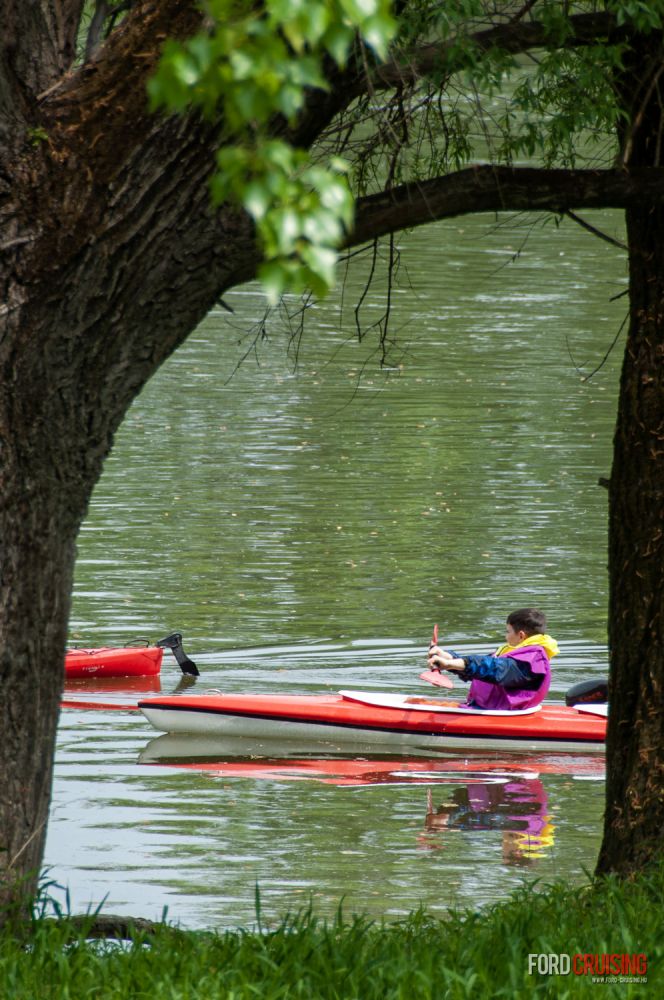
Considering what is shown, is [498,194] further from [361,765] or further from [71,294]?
[361,765]

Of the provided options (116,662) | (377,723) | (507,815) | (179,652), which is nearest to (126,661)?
(116,662)

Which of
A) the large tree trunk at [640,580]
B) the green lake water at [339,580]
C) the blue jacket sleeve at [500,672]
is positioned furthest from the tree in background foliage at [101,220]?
the blue jacket sleeve at [500,672]

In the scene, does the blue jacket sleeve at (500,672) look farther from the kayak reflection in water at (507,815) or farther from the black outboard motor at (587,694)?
the kayak reflection in water at (507,815)

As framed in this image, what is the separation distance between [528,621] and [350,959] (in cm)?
601

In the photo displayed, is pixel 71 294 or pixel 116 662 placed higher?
pixel 71 294

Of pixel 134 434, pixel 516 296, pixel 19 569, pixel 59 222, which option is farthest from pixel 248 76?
pixel 516 296

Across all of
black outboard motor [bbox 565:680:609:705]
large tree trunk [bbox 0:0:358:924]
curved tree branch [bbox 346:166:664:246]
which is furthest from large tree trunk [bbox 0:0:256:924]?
black outboard motor [bbox 565:680:609:705]

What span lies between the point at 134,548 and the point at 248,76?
43.1ft

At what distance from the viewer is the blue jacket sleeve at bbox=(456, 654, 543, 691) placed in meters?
10.3

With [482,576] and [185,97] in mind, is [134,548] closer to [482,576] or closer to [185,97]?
[482,576]

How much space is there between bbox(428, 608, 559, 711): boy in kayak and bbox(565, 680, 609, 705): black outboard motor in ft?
1.08

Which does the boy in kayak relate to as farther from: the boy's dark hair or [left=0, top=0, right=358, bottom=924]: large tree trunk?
[left=0, top=0, right=358, bottom=924]: large tree trunk

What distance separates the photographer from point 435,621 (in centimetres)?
1318

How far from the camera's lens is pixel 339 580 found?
14344 mm
